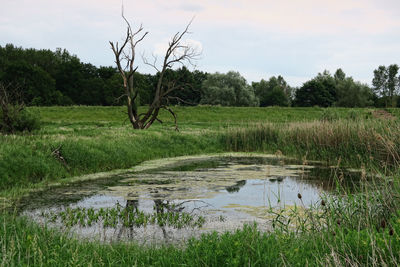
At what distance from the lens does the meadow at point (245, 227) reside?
3.99 meters

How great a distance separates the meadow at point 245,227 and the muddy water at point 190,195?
0.51m

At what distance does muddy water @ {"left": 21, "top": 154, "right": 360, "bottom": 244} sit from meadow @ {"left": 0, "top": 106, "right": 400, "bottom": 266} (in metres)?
0.51

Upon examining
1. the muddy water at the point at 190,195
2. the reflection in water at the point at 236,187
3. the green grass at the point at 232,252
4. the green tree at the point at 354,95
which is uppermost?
the green tree at the point at 354,95

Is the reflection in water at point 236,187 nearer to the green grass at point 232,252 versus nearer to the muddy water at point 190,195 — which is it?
the muddy water at point 190,195

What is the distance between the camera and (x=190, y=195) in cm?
862

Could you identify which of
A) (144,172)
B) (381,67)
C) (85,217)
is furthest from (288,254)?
(381,67)

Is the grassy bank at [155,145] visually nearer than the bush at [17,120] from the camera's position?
Yes

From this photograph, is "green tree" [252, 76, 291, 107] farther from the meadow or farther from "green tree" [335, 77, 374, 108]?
the meadow

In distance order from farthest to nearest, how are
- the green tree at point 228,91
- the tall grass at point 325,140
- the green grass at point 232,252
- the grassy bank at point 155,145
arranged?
the green tree at point 228,91 → the tall grass at point 325,140 → the grassy bank at point 155,145 → the green grass at point 232,252

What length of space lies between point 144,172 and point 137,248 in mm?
6755

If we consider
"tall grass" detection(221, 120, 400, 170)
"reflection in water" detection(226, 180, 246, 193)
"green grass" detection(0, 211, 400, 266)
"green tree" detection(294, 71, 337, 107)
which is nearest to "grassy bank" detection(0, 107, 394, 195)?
"tall grass" detection(221, 120, 400, 170)

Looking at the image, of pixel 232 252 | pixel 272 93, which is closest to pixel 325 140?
pixel 232 252

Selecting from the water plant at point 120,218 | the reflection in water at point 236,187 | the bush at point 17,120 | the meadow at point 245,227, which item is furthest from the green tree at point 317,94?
the water plant at point 120,218

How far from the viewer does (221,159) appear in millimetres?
15266
